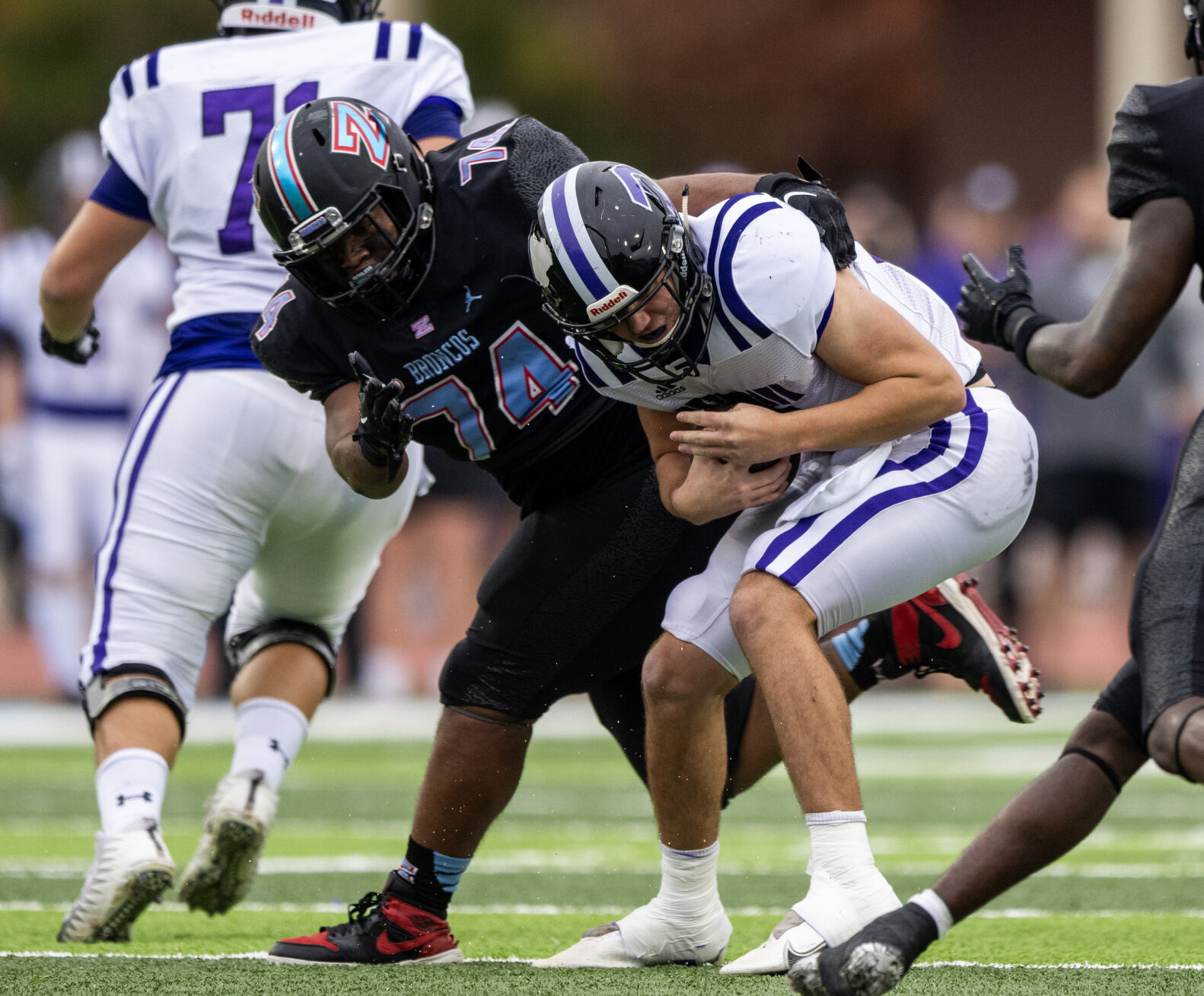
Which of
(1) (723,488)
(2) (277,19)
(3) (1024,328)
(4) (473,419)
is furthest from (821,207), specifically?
(2) (277,19)

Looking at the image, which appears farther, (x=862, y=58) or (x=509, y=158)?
(x=862, y=58)

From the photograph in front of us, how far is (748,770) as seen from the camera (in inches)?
169

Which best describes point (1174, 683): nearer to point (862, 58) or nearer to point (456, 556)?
point (456, 556)

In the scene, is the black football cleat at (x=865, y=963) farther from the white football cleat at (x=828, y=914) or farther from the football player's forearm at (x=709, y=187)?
the football player's forearm at (x=709, y=187)

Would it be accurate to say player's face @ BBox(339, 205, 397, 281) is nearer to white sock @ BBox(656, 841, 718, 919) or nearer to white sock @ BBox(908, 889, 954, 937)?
white sock @ BBox(656, 841, 718, 919)

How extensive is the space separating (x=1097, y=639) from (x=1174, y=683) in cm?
744

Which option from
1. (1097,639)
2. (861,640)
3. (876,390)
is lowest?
(1097,639)

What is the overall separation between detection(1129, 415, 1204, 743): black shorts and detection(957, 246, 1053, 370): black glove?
521mm

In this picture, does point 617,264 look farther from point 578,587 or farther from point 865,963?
point 865,963

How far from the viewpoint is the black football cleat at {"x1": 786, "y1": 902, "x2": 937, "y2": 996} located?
10.2ft

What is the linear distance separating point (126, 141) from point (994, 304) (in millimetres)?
2078

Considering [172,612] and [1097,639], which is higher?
[172,612]

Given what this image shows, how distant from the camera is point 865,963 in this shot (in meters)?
3.11

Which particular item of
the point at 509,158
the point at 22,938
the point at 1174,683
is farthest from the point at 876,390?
the point at 22,938
